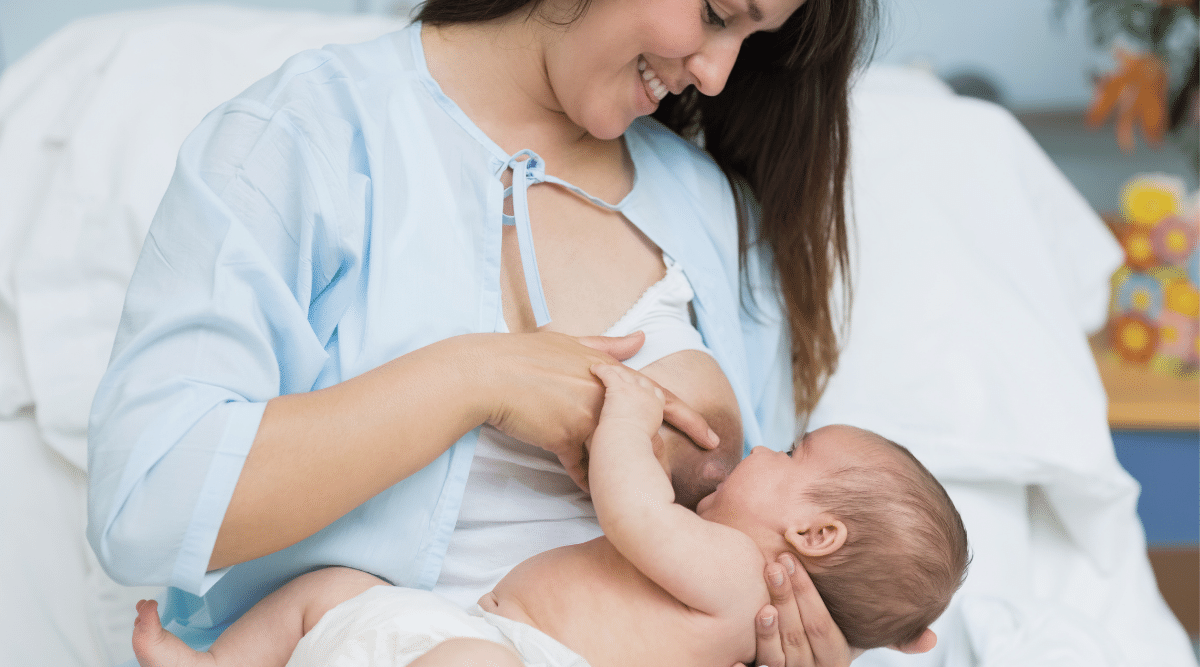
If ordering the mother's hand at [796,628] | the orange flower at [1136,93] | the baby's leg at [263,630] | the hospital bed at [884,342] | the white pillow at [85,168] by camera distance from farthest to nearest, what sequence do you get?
the orange flower at [1136,93], the white pillow at [85,168], the hospital bed at [884,342], the mother's hand at [796,628], the baby's leg at [263,630]

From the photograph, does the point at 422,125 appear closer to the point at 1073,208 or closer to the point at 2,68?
the point at 1073,208

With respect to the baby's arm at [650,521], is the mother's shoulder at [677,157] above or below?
above

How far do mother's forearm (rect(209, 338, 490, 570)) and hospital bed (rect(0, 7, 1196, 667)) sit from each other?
0.55 meters

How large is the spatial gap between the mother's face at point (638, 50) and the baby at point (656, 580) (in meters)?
0.33

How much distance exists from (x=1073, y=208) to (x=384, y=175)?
5.39 feet

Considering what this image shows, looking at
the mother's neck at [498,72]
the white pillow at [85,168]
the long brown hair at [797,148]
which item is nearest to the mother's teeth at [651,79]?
the mother's neck at [498,72]

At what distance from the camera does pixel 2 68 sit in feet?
7.08

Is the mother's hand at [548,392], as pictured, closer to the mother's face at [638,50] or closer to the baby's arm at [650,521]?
the baby's arm at [650,521]

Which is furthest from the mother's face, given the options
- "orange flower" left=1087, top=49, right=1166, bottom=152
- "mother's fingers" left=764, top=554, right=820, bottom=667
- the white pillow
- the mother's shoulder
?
"orange flower" left=1087, top=49, right=1166, bottom=152

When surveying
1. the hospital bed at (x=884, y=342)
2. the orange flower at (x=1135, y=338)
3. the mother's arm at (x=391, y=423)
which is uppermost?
the mother's arm at (x=391, y=423)

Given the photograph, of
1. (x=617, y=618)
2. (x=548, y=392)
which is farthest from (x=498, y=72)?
(x=617, y=618)

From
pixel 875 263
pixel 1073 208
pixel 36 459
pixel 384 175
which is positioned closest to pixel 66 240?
pixel 36 459

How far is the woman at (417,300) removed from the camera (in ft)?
2.48

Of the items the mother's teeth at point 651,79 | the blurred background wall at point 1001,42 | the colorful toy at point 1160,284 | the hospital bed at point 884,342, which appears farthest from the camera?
the blurred background wall at point 1001,42
